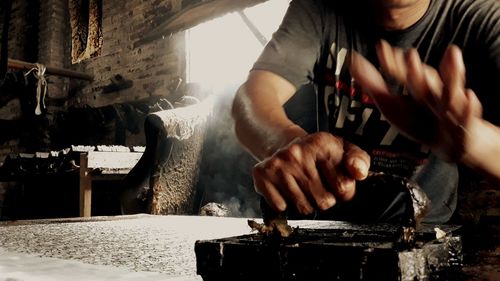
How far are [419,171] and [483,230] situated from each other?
2.59 ft

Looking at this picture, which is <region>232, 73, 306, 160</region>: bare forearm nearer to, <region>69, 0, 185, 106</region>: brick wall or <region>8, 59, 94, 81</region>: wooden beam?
<region>69, 0, 185, 106</region>: brick wall

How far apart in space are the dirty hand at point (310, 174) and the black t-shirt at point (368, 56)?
43.3 inches

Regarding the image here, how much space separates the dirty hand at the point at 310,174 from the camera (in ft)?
2.38

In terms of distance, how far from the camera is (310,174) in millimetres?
759

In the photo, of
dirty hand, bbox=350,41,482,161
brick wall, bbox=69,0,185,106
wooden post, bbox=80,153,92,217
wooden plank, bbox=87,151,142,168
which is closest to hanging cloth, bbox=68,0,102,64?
brick wall, bbox=69,0,185,106

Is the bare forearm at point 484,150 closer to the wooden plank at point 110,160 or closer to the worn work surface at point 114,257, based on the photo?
the worn work surface at point 114,257

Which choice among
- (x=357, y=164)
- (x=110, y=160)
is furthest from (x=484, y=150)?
(x=110, y=160)

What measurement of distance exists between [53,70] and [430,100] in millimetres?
8275

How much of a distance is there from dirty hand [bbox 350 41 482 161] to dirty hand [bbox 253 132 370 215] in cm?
20

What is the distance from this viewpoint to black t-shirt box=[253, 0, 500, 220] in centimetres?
174

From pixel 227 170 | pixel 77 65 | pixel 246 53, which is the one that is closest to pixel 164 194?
pixel 227 170

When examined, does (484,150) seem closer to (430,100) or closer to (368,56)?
(430,100)

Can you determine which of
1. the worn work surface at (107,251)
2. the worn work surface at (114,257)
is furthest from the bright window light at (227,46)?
the worn work surface at (114,257)

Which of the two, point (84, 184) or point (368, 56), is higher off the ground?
point (368, 56)
